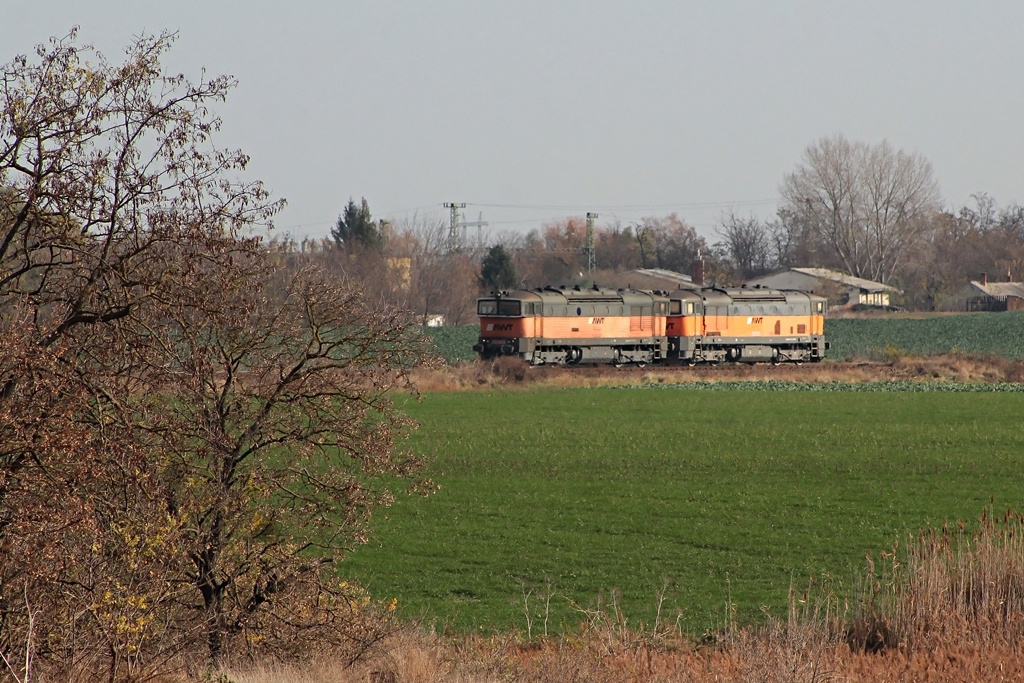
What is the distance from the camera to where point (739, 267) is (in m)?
139

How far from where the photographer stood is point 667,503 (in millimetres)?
23562

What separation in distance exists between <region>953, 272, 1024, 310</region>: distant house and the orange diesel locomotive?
50.5 meters

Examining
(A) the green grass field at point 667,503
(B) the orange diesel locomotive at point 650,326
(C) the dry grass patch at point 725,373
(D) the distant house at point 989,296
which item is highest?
(D) the distant house at point 989,296

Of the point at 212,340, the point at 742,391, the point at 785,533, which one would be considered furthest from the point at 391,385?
the point at 742,391

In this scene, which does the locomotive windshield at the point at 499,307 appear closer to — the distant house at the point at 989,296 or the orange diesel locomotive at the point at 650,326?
the orange diesel locomotive at the point at 650,326

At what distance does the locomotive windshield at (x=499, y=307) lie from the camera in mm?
53531

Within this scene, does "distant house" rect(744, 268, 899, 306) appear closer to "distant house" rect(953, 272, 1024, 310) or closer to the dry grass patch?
"distant house" rect(953, 272, 1024, 310)

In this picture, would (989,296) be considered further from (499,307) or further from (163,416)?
(163,416)

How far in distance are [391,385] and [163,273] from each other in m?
3.36

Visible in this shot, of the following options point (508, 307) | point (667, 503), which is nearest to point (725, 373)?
point (508, 307)

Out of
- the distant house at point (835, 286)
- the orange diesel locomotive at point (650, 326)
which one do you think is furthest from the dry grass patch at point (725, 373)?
the distant house at point (835, 286)

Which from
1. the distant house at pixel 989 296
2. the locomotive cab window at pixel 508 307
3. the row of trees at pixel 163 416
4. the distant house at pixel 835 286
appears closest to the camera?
the row of trees at pixel 163 416

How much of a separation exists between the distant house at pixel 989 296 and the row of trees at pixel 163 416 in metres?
103

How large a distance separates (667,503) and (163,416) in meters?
14.9
